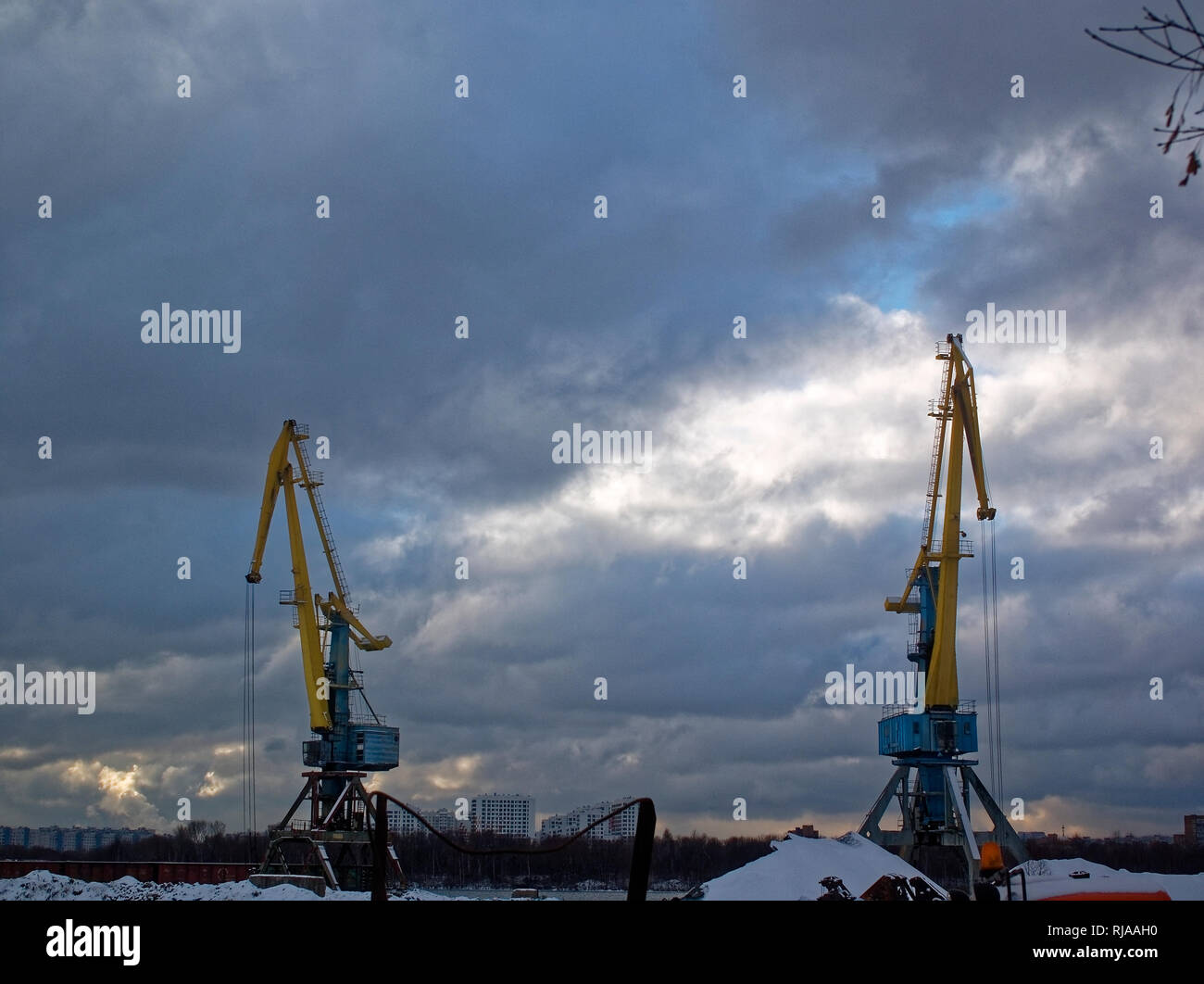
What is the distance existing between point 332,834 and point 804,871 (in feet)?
112

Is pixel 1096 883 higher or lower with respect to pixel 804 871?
higher

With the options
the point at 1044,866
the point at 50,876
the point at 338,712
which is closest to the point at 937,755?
the point at 1044,866

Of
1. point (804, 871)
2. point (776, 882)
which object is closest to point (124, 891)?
point (776, 882)

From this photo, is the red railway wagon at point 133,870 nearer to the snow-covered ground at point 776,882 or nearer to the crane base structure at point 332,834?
the crane base structure at point 332,834

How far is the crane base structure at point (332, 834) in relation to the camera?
6391 centimetres

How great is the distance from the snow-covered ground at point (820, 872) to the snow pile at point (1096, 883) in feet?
0.14

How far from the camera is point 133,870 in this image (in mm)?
59656

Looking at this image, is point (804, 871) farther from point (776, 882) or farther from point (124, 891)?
point (124, 891)

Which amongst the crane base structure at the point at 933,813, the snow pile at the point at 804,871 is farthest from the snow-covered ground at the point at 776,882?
the crane base structure at the point at 933,813

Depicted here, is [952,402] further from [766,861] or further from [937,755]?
[766,861]

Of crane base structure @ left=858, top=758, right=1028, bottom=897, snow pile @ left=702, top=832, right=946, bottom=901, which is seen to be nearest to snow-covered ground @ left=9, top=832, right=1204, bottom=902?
snow pile @ left=702, top=832, right=946, bottom=901

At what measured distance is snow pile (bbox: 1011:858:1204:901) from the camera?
23.1 meters
